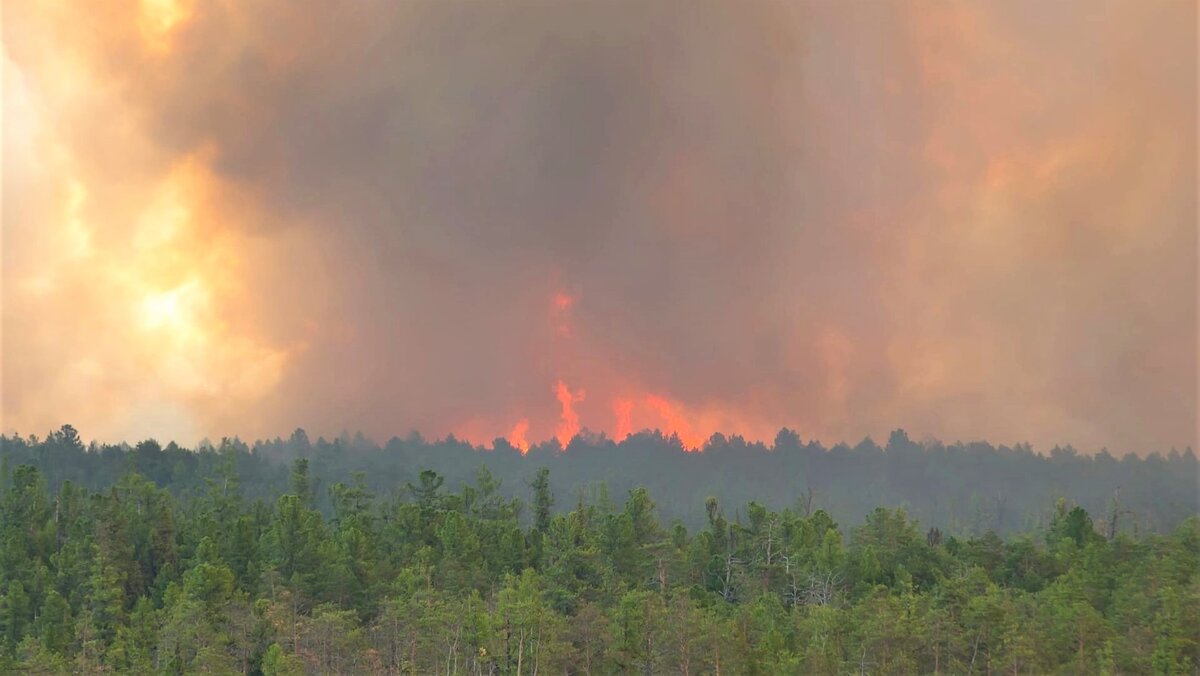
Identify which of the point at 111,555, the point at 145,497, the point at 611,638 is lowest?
the point at 611,638

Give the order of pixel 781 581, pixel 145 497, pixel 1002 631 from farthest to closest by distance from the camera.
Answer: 1. pixel 145 497
2. pixel 781 581
3. pixel 1002 631

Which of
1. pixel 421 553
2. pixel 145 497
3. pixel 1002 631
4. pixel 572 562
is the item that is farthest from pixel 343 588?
pixel 1002 631

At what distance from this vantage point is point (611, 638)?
98.9 metres

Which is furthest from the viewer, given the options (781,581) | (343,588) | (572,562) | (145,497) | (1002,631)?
(145,497)

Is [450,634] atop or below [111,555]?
below

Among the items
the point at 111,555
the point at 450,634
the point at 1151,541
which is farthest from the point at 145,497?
the point at 1151,541

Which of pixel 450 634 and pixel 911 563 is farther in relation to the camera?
pixel 911 563

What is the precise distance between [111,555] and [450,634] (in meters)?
56.7

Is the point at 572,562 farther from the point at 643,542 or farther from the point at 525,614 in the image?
the point at 525,614

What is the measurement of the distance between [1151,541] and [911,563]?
99.0 feet

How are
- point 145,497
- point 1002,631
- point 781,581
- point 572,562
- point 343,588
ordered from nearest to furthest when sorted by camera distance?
point 1002,631, point 343,588, point 572,562, point 781,581, point 145,497

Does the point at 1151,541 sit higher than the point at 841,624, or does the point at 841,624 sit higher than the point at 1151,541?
the point at 1151,541

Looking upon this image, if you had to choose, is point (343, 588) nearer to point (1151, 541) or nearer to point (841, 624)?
point (841, 624)

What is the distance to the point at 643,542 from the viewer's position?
14800 cm
